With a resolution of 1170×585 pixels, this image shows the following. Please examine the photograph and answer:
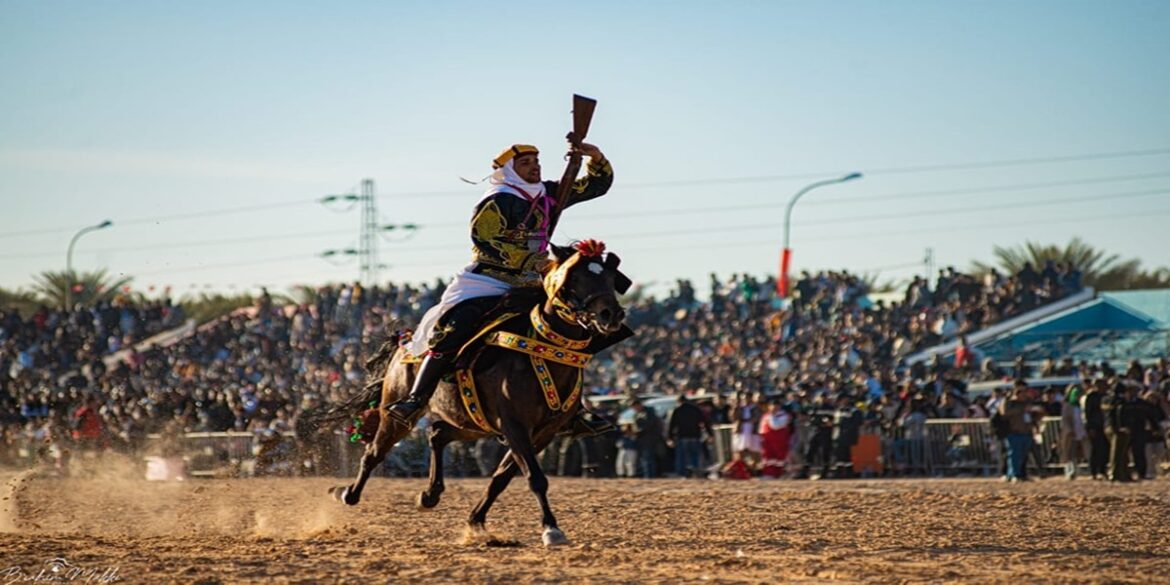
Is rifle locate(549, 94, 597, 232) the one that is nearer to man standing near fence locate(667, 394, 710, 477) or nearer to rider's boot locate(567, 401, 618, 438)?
rider's boot locate(567, 401, 618, 438)

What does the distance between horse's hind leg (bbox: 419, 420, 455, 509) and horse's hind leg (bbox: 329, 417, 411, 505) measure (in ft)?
0.83

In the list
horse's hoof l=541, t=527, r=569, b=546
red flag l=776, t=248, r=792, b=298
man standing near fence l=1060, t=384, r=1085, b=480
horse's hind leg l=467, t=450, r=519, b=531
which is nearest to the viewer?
horse's hoof l=541, t=527, r=569, b=546

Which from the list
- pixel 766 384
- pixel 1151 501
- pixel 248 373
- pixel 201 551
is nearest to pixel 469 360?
pixel 201 551

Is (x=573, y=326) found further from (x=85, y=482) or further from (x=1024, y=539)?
(x=85, y=482)

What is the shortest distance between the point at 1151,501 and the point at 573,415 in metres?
8.57

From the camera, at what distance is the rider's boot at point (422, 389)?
12.4 metres

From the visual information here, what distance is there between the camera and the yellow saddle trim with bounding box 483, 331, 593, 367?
38.1 ft


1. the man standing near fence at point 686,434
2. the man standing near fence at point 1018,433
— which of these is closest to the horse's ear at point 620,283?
the man standing near fence at point 1018,433

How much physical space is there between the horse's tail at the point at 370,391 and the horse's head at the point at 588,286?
3076 millimetres

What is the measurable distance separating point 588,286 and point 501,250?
1.65m

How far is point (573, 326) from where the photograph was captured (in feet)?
37.7

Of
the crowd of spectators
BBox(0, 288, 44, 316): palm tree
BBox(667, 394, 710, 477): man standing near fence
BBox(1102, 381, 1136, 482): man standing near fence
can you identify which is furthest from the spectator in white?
BBox(0, 288, 44, 316): palm tree

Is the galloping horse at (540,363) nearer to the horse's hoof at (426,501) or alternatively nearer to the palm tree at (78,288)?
the horse's hoof at (426,501)

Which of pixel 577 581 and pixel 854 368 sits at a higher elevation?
pixel 854 368
